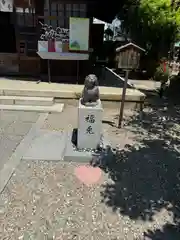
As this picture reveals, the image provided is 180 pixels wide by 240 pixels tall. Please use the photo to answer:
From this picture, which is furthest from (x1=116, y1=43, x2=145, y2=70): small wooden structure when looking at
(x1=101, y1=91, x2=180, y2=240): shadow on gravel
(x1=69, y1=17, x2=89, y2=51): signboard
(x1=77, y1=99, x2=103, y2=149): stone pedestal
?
(x1=69, y1=17, x2=89, y2=51): signboard

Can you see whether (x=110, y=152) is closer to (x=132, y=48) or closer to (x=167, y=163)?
(x=167, y=163)

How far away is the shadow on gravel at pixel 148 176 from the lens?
3.49 m

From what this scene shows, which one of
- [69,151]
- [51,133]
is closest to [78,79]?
[51,133]

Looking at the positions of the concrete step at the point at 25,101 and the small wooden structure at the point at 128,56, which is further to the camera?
the concrete step at the point at 25,101

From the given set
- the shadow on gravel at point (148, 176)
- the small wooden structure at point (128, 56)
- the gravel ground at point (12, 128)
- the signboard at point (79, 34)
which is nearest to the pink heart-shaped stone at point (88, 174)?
the shadow on gravel at point (148, 176)

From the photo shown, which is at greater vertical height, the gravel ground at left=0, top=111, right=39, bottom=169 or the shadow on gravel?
the gravel ground at left=0, top=111, right=39, bottom=169

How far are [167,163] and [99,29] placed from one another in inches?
431

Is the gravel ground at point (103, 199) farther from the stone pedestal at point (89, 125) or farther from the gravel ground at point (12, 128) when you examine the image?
the gravel ground at point (12, 128)

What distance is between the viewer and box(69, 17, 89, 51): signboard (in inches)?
313

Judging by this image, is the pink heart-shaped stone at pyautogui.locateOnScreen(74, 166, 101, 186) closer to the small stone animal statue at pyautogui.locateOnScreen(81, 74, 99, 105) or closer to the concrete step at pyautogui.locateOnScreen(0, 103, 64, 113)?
the small stone animal statue at pyautogui.locateOnScreen(81, 74, 99, 105)

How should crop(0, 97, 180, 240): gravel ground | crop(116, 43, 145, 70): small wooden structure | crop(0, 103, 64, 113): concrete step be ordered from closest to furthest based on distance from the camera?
crop(0, 97, 180, 240): gravel ground < crop(116, 43, 145, 70): small wooden structure < crop(0, 103, 64, 113): concrete step

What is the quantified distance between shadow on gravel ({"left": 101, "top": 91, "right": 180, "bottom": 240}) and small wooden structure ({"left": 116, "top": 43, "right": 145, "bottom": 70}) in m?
1.57

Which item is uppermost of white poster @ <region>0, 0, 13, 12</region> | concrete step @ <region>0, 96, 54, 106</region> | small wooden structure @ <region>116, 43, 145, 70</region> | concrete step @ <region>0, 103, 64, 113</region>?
white poster @ <region>0, 0, 13, 12</region>

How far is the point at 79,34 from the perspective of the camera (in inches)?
319
